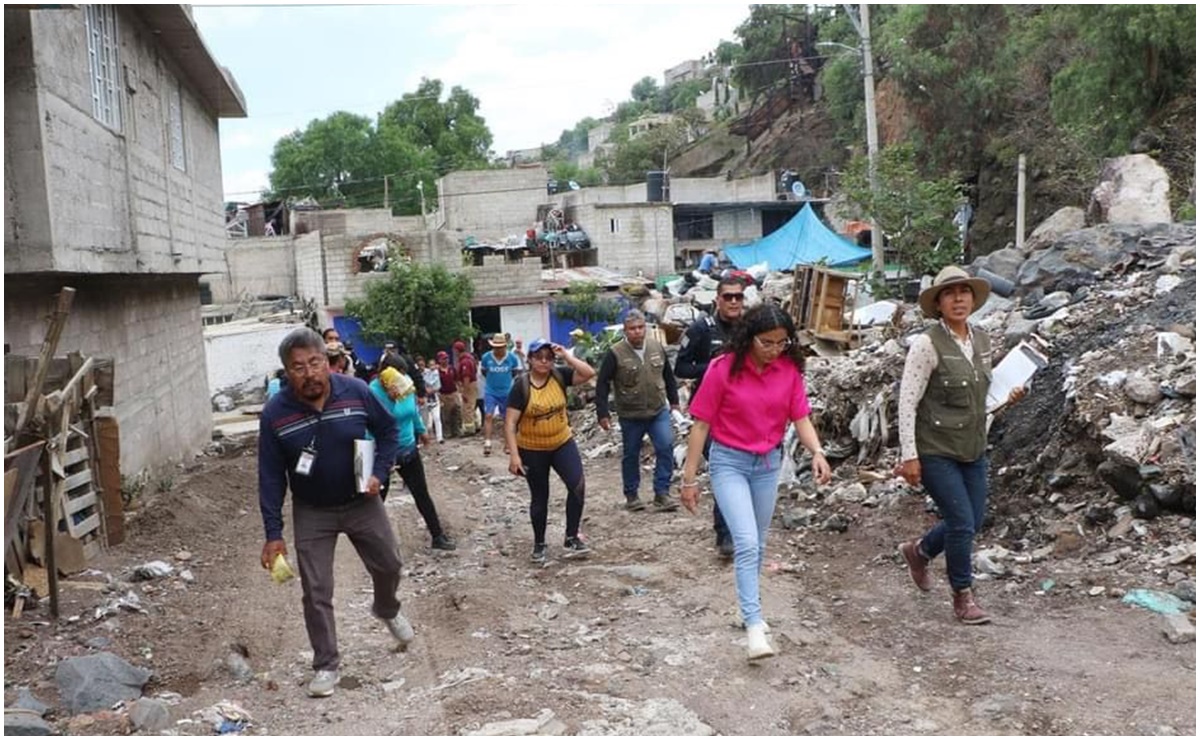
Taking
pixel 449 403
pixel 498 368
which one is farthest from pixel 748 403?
pixel 449 403

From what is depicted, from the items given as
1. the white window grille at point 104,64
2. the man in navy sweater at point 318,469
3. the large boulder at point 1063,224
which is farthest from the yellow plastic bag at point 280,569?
the large boulder at point 1063,224

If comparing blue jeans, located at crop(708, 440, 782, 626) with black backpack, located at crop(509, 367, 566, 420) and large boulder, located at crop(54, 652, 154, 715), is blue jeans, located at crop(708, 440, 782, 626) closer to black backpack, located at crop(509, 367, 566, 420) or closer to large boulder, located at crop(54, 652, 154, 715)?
black backpack, located at crop(509, 367, 566, 420)

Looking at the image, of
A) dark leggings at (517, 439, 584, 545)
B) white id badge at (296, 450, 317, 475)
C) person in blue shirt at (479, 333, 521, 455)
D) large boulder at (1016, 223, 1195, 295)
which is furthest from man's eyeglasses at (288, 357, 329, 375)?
large boulder at (1016, 223, 1195, 295)

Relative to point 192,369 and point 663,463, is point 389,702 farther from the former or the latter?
point 192,369

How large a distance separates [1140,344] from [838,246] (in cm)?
2219

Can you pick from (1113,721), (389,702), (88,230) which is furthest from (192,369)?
(1113,721)

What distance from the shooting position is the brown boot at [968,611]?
526 cm

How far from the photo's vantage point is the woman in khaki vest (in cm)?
512

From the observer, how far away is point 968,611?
5270mm

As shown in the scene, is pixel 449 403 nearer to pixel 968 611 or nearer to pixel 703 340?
pixel 703 340

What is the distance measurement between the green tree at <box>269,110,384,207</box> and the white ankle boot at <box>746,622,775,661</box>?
67.7 m

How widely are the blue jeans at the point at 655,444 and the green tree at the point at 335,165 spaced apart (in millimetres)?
63581

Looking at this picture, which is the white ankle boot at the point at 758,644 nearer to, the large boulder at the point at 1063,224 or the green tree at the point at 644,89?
the large boulder at the point at 1063,224

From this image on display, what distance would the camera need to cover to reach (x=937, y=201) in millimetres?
20219
